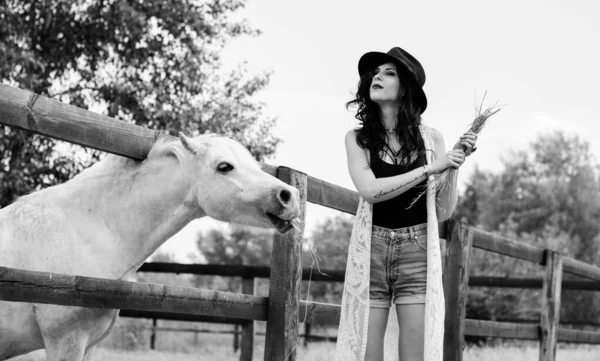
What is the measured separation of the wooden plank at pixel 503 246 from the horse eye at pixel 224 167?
9.59 ft

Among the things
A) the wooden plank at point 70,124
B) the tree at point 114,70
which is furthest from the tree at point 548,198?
the wooden plank at point 70,124

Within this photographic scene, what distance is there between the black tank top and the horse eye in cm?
58

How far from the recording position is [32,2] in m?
10.5

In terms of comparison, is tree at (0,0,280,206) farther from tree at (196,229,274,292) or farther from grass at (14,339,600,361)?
tree at (196,229,274,292)

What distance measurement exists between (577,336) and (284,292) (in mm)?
4878

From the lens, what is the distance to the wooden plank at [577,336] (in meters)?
7.20

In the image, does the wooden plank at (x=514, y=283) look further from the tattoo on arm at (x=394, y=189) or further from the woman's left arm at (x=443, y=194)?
the tattoo on arm at (x=394, y=189)

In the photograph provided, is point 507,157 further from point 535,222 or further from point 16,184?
point 16,184

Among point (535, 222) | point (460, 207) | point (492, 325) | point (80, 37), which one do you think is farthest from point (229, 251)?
point (492, 325)

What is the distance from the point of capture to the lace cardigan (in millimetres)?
2975

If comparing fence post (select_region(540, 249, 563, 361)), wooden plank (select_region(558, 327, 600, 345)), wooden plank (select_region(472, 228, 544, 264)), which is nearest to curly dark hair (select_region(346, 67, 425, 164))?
wooden plank (select_region(472, 228, 544, 264))

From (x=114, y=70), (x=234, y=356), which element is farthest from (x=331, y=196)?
(x=114, y=70)

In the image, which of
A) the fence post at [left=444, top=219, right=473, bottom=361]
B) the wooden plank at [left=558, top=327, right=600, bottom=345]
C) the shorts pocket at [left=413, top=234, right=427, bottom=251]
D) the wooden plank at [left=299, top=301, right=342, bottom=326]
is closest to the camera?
the shorts pocket at [left=413, top=234, right=427, bottom=251]

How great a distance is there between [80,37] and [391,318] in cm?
874
